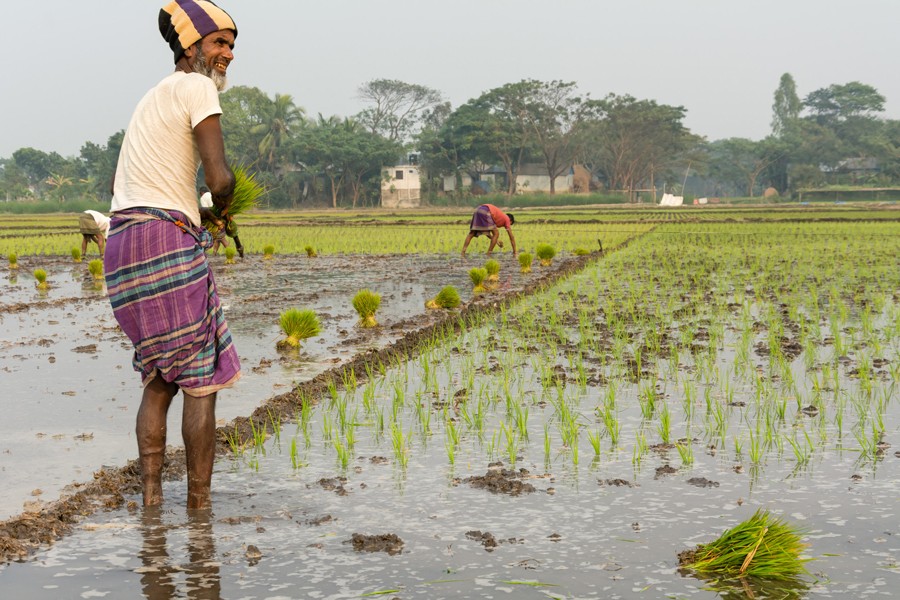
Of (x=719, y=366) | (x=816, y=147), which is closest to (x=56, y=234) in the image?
(x=719, y=366)

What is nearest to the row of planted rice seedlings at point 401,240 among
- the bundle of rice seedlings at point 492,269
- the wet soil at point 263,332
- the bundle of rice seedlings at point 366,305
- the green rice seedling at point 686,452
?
the wet soil at point 263,332

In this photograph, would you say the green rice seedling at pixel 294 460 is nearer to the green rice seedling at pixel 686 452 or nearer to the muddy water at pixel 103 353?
the muddy water at pixel 103 353

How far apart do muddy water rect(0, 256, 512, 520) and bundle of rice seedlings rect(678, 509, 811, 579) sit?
2249 mm

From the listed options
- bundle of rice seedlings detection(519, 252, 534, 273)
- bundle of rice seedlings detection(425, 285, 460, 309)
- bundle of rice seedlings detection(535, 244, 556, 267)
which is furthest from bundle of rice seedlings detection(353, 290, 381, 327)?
bundle of rice seedlings detection(535, 244, 556, 267)

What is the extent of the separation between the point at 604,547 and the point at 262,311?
6.92m

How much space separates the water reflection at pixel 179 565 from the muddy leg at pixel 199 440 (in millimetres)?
86

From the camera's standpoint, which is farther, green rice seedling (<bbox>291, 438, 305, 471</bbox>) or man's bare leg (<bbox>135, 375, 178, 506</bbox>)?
green rice seedling (<bbox>291, 438, 305, 471</bbox>)

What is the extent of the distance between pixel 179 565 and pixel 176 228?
105 centimetres

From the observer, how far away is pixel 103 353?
7.12m

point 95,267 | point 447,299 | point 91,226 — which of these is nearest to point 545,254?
point 447,299

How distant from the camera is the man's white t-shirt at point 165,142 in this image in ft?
10.5

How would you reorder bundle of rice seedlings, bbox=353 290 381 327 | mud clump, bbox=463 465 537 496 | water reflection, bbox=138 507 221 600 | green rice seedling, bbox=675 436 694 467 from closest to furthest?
water reflection, bbox=138 507 221 600 < mud clump, bbox=463 465 537 496 < green rice seedling, bbox=675 436 694 467 < bundle of rice seedlings, bbox=353 290 381 327

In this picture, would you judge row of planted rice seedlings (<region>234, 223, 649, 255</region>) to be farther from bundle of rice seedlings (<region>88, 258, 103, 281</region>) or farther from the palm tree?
the palm tree

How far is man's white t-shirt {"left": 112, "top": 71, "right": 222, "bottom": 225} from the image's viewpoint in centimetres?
321
